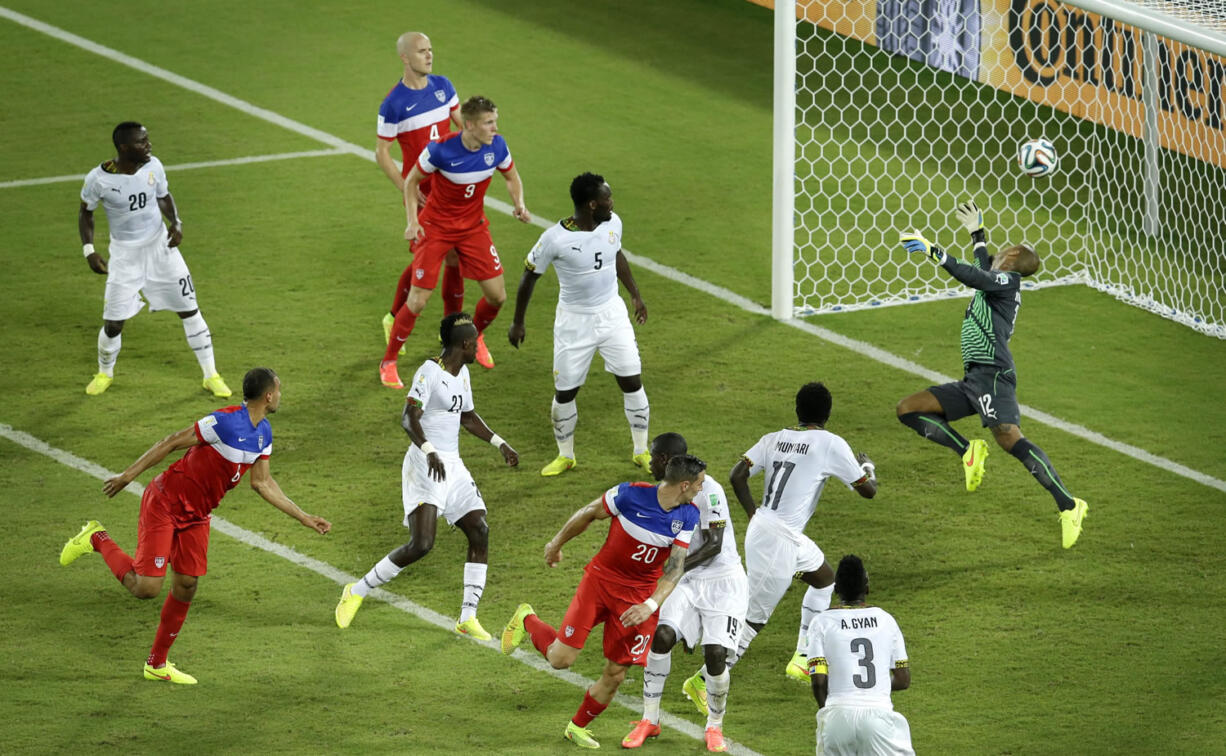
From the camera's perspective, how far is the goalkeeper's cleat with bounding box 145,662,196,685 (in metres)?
9.66

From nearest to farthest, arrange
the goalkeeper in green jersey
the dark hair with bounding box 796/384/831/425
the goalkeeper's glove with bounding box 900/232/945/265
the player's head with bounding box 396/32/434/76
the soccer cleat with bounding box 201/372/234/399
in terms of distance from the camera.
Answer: the dark hair with bounding box 796/384/831/425 < the goalkeeper's glove with bounding box 900/232/945/265 < the goalkeeper in green jersey < the soccer cleat with bounding box 201/372/234/399 < the player's head with bounding box 396/32/434/76

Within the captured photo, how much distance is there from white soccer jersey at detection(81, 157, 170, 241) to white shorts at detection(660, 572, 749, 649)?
5488 mm

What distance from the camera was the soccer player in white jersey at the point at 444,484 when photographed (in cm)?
1010

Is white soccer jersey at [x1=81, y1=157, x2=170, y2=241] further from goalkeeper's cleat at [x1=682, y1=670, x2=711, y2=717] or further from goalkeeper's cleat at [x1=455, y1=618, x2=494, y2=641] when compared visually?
goalkeeper's cleat at [x1=682, y1=670, x2=711, y2=717]

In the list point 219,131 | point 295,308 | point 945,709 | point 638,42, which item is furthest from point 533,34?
point 945,709

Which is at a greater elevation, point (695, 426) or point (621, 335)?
point (621, 335)

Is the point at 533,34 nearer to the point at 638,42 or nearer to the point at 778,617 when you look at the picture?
the point at 638,42

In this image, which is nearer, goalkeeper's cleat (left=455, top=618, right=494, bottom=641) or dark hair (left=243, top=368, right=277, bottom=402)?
dark hair (left=243, top=368, right=277, bottom=402)

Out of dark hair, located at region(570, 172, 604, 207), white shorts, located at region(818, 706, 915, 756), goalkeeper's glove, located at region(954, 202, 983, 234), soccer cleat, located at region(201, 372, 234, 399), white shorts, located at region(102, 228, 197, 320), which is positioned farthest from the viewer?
soccer cleat, located at region(201, 372, 234, 399)

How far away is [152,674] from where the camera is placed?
966 cm

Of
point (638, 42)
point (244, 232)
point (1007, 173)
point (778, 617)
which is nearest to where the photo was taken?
point (778, 617)

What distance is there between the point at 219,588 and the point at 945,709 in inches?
167

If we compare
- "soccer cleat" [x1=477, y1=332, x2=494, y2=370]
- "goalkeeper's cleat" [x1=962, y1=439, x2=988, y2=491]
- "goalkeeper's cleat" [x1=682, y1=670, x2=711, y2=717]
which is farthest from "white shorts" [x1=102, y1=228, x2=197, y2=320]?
"goalkeeper's cleat" [x1=962, y1=439, x2=988, y2=491]

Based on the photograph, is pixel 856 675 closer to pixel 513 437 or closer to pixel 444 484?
pixel 444 484
